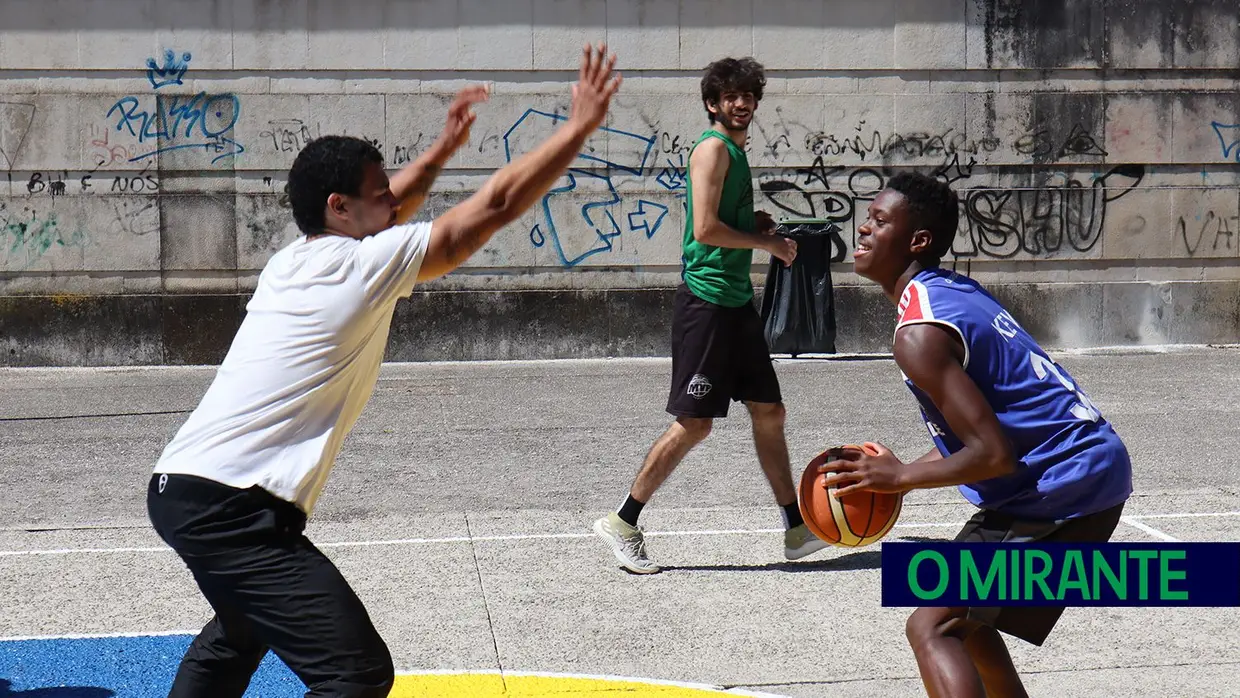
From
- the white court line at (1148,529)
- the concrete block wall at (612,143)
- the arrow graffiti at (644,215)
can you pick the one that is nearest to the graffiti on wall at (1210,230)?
the concrete block wall at (612,143)

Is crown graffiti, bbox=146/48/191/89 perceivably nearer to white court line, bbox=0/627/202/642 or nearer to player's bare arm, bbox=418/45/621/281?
white court line, bbox=0/627/202/642

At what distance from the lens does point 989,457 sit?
133 inches

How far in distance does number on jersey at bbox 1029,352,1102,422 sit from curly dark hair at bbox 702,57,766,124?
9.65 feet

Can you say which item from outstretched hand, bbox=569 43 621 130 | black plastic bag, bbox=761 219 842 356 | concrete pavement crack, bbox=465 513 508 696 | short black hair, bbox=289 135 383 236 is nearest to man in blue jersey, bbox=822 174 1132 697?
outstretched hand, bbox=569 43 621 130

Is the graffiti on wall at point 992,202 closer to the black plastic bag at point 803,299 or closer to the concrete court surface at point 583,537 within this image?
the black plastic bag at point 803,299

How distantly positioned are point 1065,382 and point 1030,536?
1.28ft

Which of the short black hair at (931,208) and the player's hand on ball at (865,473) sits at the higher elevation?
the short black hair at (931,208)

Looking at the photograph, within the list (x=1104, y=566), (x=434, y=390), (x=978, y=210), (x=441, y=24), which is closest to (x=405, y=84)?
(x=441, y=24)

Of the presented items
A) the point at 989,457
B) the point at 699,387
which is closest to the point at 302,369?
the point at 989,457

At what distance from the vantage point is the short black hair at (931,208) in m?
3.75

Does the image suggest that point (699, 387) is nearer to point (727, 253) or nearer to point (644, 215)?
point (727, 253)

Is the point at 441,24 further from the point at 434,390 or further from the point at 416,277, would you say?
the point at 416,277

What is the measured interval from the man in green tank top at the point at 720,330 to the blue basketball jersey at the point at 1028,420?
105 inches

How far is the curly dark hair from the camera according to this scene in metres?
6.34
